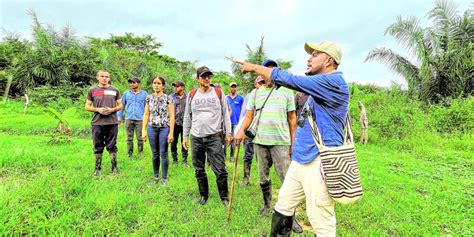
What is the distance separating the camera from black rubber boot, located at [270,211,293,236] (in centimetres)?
243

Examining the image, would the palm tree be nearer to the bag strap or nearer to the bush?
the bush

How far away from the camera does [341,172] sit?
1.93m

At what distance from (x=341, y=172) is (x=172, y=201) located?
278 cm

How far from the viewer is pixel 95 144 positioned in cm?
497

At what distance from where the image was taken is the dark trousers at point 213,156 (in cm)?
393

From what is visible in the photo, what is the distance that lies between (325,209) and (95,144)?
4364 mm

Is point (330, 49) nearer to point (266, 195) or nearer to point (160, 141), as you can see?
point (266, 195)

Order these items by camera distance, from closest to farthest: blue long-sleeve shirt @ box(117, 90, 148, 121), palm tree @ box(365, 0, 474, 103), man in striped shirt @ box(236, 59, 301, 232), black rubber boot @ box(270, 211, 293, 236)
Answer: black rubber boot @ box(270, 211, 293, 236) → man in striped shirt @ box(236, 59, 301, 232) → blue long-sleeve shirt @ box(117, 90, 148, 121) → palm tree @ box(365, 0, 474, 103)

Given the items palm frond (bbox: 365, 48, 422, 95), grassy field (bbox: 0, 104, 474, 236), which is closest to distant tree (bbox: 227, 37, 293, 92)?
palm frond (bbox: 365, 48, 422, 95)

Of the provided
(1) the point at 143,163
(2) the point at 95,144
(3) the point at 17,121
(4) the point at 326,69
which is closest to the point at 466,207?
(4) the point at 326,69

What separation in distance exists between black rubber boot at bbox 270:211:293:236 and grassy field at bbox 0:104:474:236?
2.56 ft

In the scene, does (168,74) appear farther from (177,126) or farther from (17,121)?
(177,126)

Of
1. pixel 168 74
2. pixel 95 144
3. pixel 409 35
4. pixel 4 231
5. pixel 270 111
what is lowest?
pixel 4 231

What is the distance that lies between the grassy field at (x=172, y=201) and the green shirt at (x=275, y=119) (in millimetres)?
1056
